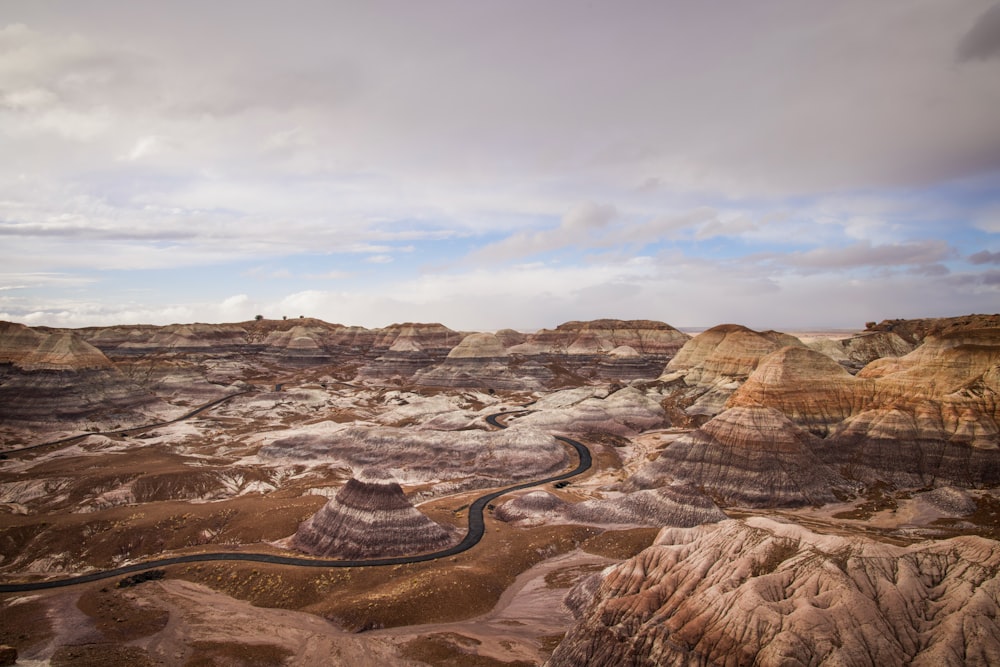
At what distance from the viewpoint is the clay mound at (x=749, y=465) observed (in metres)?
58.3

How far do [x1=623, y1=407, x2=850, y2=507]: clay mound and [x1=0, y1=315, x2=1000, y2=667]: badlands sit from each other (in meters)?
0.29

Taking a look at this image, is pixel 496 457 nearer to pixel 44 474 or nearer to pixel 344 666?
pixel 344 666

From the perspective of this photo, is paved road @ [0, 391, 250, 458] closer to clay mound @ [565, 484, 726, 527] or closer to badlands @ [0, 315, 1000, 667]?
badlands @ [0, 315, 1000, 667]

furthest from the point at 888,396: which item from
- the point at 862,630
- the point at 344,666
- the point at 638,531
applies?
the point at 344,666

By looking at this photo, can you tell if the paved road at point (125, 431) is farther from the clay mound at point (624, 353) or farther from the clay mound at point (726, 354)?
the clay mound at point (624, 353)

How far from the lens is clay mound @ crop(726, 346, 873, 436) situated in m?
75.1

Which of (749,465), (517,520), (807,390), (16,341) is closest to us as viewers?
(517,520)

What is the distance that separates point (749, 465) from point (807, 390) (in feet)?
81.5

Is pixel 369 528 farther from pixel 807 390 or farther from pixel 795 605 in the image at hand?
pixel 807 390

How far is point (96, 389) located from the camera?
9900 cm

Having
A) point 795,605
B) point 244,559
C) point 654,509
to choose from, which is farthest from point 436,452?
point 795,605

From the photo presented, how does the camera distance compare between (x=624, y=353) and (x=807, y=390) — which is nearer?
(x=807, y=390)

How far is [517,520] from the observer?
56.1 m

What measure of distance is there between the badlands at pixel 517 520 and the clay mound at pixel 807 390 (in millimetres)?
330
